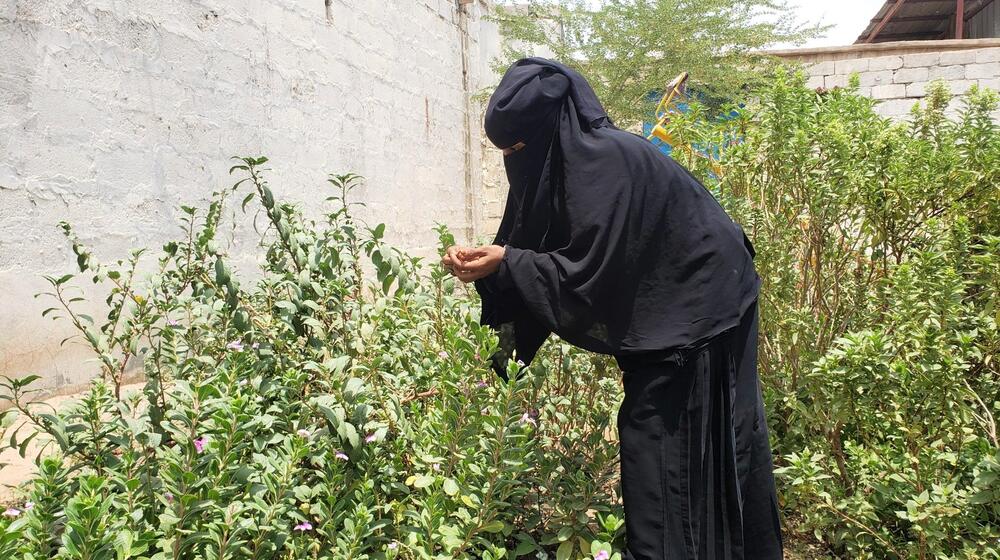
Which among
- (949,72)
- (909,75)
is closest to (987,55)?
(949,72)

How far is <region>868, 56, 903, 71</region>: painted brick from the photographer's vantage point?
1002cm

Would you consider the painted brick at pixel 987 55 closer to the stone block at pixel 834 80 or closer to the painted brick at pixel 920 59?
the painted brick at pixel 920 59

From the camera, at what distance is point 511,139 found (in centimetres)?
192

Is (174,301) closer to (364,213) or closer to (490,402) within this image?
(490,402)

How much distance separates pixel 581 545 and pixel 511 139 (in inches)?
39.8

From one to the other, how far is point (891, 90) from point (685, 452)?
990cm

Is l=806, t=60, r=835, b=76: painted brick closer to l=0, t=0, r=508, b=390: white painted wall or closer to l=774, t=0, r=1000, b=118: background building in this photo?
l=774, t=0, r=1000, b=118: background building

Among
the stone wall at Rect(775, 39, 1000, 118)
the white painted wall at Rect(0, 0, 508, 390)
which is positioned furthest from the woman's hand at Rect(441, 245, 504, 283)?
the stone wall at Rect(775, 39, 1000, 118)

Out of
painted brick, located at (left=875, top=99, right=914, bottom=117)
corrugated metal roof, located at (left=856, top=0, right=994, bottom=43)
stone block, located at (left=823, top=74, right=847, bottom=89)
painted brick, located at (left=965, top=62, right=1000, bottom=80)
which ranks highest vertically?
corrugated metal roof, located at (left=856, top=0, right=994, bottom=43)

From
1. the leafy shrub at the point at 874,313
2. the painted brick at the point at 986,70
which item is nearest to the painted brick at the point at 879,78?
the painted brick at the point at 986,70

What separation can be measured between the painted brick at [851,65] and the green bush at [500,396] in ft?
25.6

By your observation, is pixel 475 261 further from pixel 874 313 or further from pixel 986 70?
pixel 986 70

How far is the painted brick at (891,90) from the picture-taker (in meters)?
10.0

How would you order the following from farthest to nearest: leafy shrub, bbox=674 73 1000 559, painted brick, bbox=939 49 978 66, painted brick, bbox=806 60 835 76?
painted brick, bbox=806 60 835 76
painted brick, bbox=939 49 978 66
leafy shrub, bbox=674 73 1000 559
